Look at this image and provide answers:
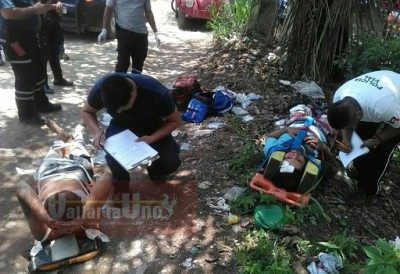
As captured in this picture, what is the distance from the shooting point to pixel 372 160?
345cm

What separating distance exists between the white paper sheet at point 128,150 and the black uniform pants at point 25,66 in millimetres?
1892

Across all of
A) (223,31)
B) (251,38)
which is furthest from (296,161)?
(223,31)

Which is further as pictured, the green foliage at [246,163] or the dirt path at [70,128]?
the green foliage at [246,163]

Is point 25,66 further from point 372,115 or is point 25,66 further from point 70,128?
point 372,115

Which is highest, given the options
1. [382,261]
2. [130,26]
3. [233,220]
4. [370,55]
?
[370,55]

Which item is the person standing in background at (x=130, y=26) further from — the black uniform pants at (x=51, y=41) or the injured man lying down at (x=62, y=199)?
the injured man lying down at (x=62, y=199)

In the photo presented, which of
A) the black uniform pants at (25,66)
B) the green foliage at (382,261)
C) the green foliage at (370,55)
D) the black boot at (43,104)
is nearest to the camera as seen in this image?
the green foliage at (382,261)

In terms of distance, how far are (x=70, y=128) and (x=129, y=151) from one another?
2.02m

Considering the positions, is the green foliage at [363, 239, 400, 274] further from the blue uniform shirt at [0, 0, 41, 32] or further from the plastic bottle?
the blue uniform shirt at [0, 0, 41, 32]

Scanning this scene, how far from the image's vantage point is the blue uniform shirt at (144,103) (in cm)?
308

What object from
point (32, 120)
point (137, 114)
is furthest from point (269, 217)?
point (32, 120)

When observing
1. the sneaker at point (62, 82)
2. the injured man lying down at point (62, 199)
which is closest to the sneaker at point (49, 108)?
the sneaker at point (62, 82)

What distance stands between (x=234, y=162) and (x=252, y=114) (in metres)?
1.24

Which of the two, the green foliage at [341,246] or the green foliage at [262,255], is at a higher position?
the green foliage at [341,246]
